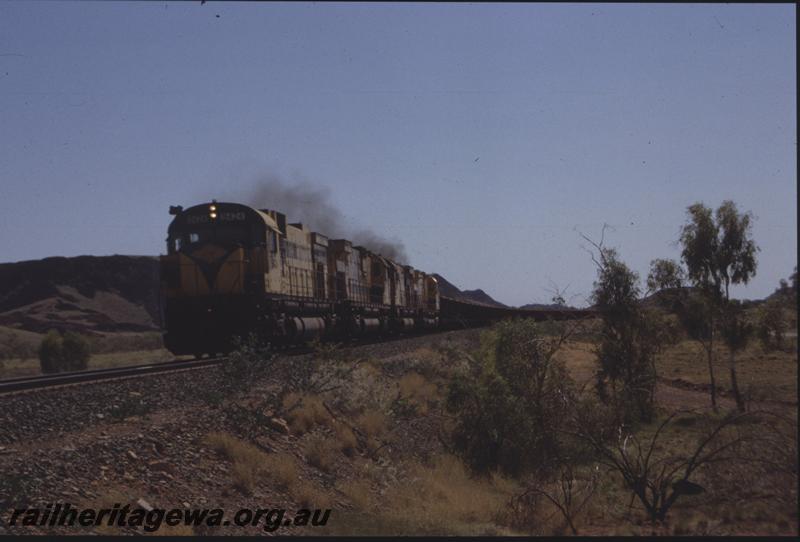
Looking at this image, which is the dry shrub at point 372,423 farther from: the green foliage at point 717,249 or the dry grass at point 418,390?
the green foliage at point 717,249

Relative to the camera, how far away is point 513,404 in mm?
15766

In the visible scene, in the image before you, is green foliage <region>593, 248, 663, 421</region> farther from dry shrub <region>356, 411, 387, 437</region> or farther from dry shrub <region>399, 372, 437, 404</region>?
dry shrub <region>356, 411, 387, 437</region>

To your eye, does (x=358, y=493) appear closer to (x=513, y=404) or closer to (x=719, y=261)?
(x=513, y=404)

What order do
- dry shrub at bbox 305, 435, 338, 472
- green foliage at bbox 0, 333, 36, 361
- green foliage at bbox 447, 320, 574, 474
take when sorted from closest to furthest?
dry shrub at bbox 305, 435, 338, 472
green foliage at bbox 447, 320, 574, 474
green foliage at bbox 0, 333, 36, 361

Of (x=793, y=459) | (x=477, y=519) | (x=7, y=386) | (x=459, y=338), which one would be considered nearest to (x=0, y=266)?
(x=459, y=338)

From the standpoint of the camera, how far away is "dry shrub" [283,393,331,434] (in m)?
13.9

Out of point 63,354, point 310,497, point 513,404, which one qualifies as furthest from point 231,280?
point 63,354

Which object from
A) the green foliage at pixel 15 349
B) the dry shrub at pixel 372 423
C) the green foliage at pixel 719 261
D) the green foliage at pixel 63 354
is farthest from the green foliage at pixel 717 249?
the green foliage at pixel 15 349

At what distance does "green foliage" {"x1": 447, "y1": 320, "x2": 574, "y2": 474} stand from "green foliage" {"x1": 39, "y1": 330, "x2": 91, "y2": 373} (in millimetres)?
19930

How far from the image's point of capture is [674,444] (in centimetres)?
1620

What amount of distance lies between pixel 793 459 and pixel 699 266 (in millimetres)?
15177

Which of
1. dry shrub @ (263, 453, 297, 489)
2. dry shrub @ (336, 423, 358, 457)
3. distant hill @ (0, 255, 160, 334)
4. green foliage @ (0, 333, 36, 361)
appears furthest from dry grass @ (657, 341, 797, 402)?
green foliage @ (0, 333, 36, 361)

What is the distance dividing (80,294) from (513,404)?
5126 centimetres

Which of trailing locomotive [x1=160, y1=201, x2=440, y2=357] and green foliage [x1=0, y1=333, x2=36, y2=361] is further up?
trailing locomotive [x1=160, y1=201, x2=440, y2=357]
